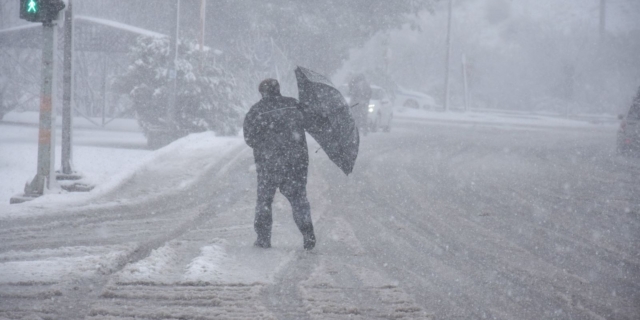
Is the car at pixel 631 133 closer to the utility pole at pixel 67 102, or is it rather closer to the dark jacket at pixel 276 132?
the utility pole at pixel 67 102

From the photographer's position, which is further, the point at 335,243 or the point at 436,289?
the point at 335,243

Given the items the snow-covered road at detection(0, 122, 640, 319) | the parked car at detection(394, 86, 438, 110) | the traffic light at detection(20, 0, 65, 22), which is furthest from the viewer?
the parked car at detection(394, 86, 438, 110)

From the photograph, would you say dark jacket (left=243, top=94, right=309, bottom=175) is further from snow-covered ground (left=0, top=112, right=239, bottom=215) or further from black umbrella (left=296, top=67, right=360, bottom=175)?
snow-covered ground (left=0, top=112, right=239, bottom=215)

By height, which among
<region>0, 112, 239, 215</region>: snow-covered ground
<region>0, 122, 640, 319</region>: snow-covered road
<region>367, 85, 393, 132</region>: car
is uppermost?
<region>367, 85, 393, 132</region>: car

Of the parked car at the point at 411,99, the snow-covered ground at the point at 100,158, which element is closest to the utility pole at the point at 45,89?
the snow-covered ground at the point at 100,158

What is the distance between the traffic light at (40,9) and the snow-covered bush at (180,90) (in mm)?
9424

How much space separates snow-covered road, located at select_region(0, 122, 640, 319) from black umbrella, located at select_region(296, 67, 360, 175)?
1047mm

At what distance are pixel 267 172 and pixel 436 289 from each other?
2136mm

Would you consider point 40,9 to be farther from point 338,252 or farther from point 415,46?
point 415,46

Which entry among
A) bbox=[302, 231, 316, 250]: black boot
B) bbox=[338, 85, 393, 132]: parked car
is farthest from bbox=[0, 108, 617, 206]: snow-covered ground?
bbox=[338, 85, 393, 132]: parked car

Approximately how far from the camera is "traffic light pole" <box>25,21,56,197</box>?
10.4 m

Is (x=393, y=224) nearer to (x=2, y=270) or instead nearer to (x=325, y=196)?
(x=325, y=196)

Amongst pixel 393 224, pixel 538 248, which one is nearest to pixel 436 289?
pixel 538 248

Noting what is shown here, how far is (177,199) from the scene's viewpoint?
433 inches
